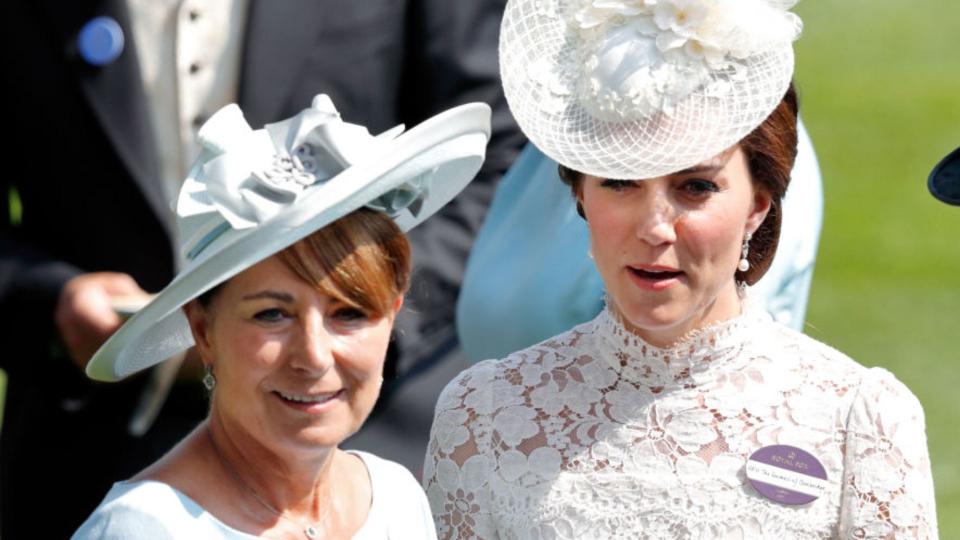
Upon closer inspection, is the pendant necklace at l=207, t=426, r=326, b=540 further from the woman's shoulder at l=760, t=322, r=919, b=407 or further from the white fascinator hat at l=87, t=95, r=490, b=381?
the woman's shoulder at l=760, t=322, r=919, b=407

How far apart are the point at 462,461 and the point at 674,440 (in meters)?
0.42

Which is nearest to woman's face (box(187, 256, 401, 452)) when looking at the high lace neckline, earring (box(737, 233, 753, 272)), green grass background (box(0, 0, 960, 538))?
the high lace neckline

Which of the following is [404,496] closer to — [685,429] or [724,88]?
[685,429]

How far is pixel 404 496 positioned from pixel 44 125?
6.08 ft

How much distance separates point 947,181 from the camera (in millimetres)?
4453

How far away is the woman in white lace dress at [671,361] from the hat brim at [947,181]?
0.93 feet

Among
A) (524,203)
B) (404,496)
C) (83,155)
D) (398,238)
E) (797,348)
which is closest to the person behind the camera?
(398,238)

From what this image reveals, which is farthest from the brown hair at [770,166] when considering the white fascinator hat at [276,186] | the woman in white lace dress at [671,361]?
the white fascinator hat at [276,186]

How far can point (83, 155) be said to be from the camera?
5.66m

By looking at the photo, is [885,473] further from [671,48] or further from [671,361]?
[671,48]

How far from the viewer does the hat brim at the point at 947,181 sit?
14.4 feet

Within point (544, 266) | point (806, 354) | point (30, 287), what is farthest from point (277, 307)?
point (30, 287)

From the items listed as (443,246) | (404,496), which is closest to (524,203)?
(443,246)

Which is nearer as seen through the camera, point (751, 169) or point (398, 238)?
point (398, 238)
